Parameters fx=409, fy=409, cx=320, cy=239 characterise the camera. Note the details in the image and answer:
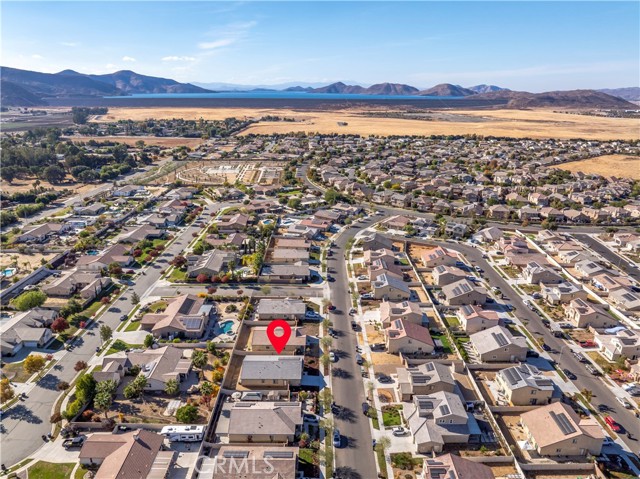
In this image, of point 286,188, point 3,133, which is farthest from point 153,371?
point 3,133

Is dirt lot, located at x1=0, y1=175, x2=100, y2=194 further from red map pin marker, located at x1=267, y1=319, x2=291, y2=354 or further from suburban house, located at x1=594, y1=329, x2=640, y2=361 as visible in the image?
suburban house, located at x1=594, y1=329, x2=640, y2=361

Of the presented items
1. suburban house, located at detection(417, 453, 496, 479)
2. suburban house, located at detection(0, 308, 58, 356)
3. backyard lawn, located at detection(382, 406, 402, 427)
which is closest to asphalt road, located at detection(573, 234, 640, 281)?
backyard lawn, located at detection(382, 406, 402, 427)

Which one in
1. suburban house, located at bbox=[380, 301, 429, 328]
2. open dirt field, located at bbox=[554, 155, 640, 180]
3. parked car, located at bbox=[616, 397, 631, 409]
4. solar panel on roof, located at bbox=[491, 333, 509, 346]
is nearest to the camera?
parked car, located at bbox=[616, 397, 631, 409]

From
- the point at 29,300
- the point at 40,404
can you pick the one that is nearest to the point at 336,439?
the point at 40,404

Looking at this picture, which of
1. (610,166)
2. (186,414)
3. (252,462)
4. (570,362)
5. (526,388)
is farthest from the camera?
(610,166)

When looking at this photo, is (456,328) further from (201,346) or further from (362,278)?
(201,346)

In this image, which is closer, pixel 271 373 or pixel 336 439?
pixel 336 439

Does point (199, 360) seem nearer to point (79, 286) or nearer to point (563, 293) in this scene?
point (79, 286)

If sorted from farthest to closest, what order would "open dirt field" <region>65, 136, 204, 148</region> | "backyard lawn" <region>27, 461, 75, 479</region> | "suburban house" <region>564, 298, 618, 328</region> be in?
"open dirt field" <region>65, 136, 204, 148</region> < "suburban house" <region>564, 298, 618, 328</region> < "backyard lawn" <region>27, 461, 75, 479</region>
